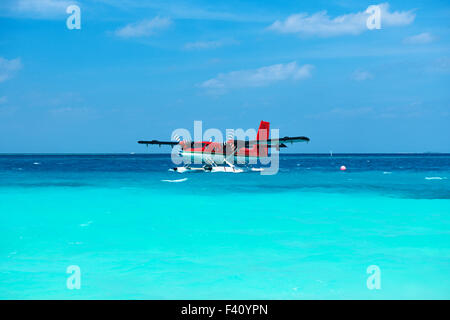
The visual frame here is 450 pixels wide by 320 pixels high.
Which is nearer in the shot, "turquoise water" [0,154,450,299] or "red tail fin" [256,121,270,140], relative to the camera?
"turquoise water" [0,154,450,299]

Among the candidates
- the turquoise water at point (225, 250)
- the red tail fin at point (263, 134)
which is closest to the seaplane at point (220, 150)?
the red tail fin at point (263, 134)

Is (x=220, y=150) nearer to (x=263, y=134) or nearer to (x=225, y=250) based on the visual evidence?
(x=263, y=134)

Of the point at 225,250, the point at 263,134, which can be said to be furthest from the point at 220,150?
the point at 225,250

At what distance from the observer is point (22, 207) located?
14.4 metres

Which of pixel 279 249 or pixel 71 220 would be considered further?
pixel 71 220

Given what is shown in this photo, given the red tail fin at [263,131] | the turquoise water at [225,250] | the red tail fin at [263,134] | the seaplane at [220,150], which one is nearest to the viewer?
the turquoise water at [225,250]

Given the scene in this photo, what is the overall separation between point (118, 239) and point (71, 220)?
3.43 metres

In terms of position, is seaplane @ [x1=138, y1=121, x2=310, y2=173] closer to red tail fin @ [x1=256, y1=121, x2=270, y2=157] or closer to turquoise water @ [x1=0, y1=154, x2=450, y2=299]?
red tail fin @ [x1=256, y1=121, x2=270, y2=157]

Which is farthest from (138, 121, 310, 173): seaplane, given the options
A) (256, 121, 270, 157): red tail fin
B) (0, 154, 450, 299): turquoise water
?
(0, 154, 450, 299): turquoise water

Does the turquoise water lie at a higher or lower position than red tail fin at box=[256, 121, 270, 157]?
lower

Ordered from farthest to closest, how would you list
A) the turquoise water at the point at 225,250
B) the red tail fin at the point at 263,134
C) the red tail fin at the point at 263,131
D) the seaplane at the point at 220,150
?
the red tail fin at the point at 263,131 → the red tail fin at the point at 263,134 → the seaplane at the point at 220,150 → the turquoise water at the point at 225,250

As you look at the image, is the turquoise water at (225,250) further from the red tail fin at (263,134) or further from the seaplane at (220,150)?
the red tail fin at (263,134)
